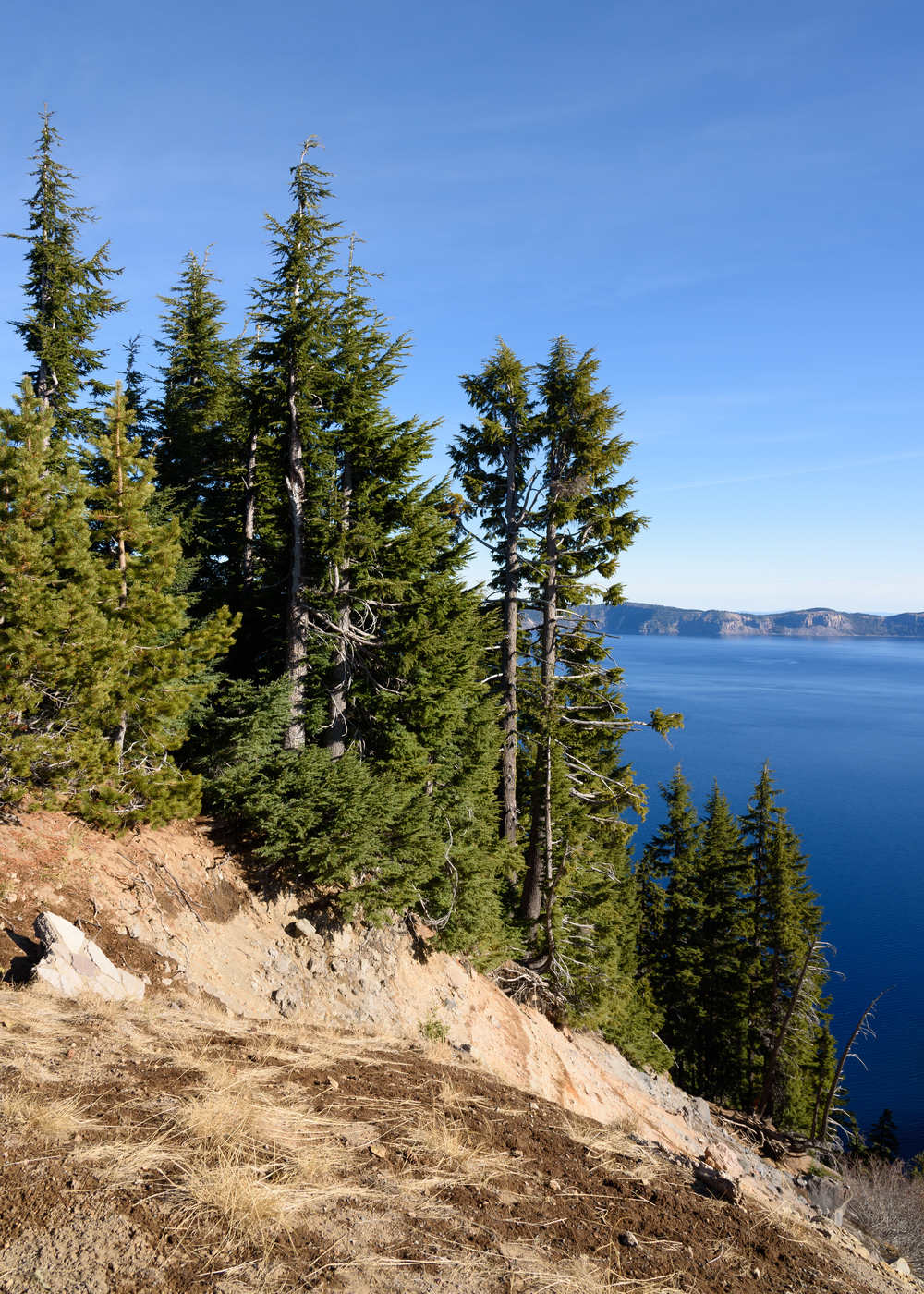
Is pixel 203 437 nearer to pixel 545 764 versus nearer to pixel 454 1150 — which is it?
pixel 545 764

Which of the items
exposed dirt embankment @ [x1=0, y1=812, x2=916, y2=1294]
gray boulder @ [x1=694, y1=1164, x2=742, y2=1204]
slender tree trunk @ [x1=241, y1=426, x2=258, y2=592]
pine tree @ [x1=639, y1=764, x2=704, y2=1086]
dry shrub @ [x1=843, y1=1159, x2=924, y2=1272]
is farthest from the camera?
pine tree @ [x1=639, y1=764, x2=704, y2=1086]

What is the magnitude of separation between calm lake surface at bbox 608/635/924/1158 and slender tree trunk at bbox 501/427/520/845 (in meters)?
31.8

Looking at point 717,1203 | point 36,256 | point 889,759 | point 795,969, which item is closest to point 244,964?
point 717,1203

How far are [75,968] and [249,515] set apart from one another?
14.0 m

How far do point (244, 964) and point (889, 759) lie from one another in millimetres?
104091

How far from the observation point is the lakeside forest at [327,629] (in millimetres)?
10508

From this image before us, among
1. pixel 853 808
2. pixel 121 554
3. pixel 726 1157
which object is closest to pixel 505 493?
pixel 121 554

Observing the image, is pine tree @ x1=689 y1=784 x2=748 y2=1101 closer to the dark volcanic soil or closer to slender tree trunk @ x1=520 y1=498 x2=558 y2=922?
slender tree trunk @ x1=520 y1=498 x2=558 y2=922

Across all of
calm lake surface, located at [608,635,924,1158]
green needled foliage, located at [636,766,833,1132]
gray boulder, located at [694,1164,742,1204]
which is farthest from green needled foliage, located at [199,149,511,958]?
calm lake surface, located at [608,635,924,1158]

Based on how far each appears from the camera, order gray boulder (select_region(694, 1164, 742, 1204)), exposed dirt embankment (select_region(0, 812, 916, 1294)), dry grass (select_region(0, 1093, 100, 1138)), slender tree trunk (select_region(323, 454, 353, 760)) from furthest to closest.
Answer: slender tree trunk (select_region(323, 454, 353, 760)) < gray boulder (select_region(694, 1164, 742, 1204)) < dry grass (select_region(0, 1093, 100, 1138)) < exposed dirt embankment (select_region(0, 812, 916, 1294))

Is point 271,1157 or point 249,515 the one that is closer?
point 271,1157

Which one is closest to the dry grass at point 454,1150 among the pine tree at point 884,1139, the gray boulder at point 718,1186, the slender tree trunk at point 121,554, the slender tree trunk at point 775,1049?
the gray boulder at point 718,1186

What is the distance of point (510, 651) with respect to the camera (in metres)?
19.7

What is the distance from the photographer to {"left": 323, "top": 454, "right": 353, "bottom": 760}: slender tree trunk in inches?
591
